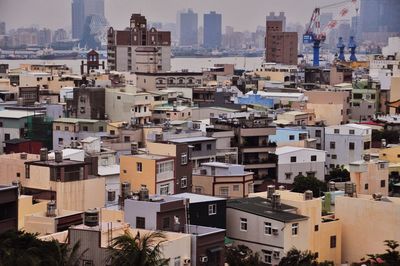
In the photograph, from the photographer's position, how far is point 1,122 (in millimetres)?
14828

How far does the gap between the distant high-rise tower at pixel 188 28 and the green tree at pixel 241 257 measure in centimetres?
8422

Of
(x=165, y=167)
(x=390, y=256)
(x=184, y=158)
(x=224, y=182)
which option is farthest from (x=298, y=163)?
(x=390, y=256)

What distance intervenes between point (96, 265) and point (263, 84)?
59.4ft

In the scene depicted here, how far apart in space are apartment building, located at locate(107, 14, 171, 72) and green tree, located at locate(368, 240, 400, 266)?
2237cm

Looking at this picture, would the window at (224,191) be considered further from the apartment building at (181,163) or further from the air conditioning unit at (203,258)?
the air conditioning unit at (203,258)

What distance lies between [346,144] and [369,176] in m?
3.86

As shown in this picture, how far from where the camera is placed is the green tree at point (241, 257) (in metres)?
7.26

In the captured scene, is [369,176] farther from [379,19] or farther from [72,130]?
[379,19]

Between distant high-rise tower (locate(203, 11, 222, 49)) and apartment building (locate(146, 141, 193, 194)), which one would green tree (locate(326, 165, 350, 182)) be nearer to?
apartment building (locate(146, 141, 193, 194))

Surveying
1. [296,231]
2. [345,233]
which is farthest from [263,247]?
[345,233]

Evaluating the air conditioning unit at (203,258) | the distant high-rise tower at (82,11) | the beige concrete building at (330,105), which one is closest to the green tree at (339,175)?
the beige concrete building at (330,105)

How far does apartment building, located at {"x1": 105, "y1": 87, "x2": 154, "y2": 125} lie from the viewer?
16562mm

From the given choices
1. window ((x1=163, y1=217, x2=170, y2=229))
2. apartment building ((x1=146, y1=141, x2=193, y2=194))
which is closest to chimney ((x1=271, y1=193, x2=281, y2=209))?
window ((x1=163, y1=217, x2=170, y2=229))

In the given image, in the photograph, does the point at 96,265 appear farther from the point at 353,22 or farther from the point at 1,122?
the point at 353,22
